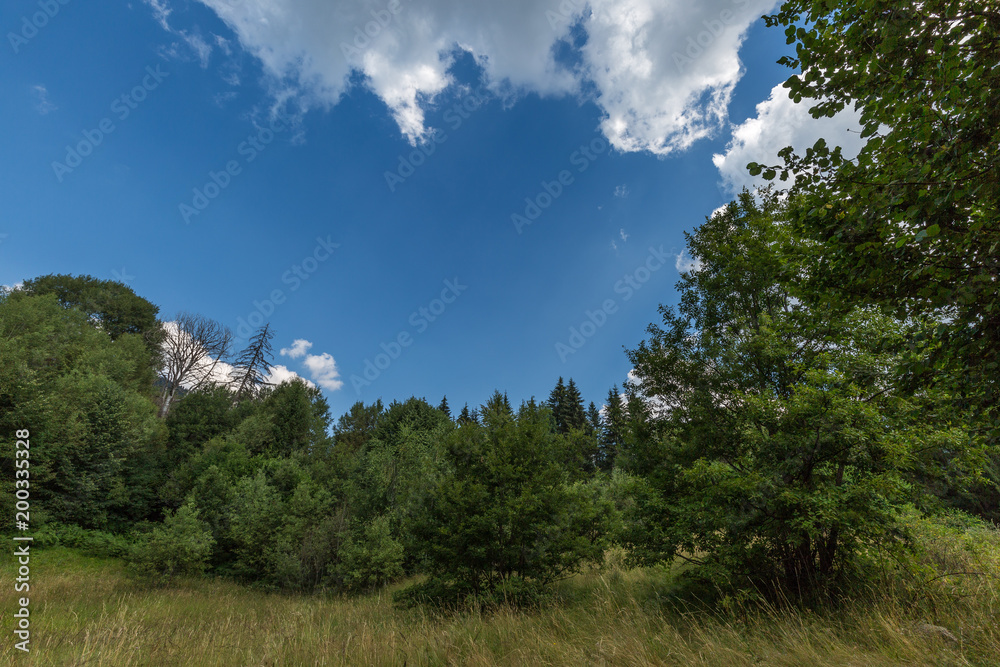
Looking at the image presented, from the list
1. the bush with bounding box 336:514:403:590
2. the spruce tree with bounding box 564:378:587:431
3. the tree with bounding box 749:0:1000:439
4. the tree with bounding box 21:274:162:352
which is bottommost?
the bush with bounding box 336:514:403:590

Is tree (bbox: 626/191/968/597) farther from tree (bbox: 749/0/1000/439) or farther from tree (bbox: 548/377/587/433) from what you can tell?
tree (bbox: 548/377/587/433)

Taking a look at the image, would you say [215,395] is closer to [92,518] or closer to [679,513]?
[92,518]

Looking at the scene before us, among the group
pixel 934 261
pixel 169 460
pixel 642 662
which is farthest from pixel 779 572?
pixel 169 460

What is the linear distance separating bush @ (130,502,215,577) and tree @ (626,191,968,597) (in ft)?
70.3

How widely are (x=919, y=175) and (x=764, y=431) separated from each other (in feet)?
18.6

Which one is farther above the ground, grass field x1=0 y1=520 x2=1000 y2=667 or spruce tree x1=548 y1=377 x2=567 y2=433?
spruce tree x1=548 y1=377 x2=567 y2=433

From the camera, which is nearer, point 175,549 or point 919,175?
point 919,175

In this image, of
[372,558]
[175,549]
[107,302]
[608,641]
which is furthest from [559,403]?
[107,302]

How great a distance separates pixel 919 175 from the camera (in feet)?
9.18

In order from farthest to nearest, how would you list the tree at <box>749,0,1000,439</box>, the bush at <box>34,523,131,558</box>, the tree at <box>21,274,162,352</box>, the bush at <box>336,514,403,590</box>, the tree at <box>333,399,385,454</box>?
the tree at <box>333,399,385,454</box> < the tree at <box>21,274,162,352</box> < the bush at <box>34,523,131,558</box> < the bush at <box>336,514,403,590</box> < the tree at <box>749,0,1000,439</box>

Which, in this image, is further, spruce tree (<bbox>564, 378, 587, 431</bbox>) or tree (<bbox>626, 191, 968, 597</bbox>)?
spruce tree (<bbox>564, 378, 587, 431</bbox>)

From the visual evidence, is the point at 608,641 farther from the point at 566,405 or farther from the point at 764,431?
the point at 566,405

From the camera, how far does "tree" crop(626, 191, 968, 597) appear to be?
6.14m

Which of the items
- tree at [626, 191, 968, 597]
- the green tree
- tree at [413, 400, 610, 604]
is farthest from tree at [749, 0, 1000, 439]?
the green tree
